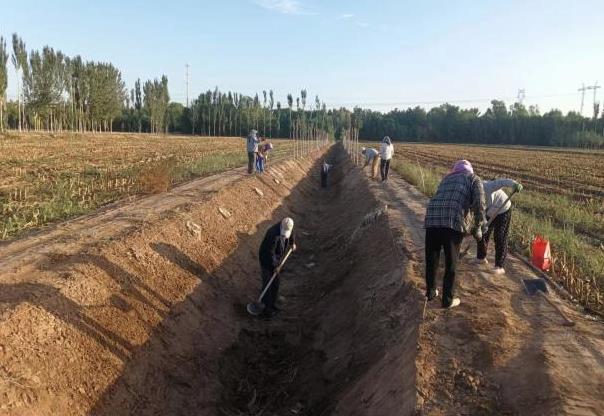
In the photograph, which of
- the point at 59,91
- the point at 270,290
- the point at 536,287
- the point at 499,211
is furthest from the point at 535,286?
the point at 59,91

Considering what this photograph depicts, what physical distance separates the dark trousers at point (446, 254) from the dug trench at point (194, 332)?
1.29ft

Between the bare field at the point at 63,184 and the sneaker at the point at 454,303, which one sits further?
the bare field at the point at 63,184

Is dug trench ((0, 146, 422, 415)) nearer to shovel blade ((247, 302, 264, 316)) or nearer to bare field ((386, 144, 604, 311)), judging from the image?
shovel blade ((247, 302, 264, 316))

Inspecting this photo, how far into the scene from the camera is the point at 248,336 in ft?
26.5

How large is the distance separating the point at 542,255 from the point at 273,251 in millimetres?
4274

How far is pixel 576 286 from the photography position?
717 centimetres

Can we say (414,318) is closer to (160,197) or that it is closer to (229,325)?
(229,325)

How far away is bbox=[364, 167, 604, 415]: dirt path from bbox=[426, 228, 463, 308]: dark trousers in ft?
0.81

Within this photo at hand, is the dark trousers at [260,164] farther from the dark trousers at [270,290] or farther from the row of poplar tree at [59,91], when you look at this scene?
the row of poplar tree at [59,91]

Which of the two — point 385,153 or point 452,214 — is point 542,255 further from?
point 385,153

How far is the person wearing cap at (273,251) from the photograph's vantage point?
8.52 metres

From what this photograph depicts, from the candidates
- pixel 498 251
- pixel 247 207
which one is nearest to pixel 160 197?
pixel 247 207

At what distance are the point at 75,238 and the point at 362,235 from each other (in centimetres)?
636

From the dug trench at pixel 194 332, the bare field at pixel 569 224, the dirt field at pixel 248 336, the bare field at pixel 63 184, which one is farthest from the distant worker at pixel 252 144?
the dirt field at pixel 248 336
